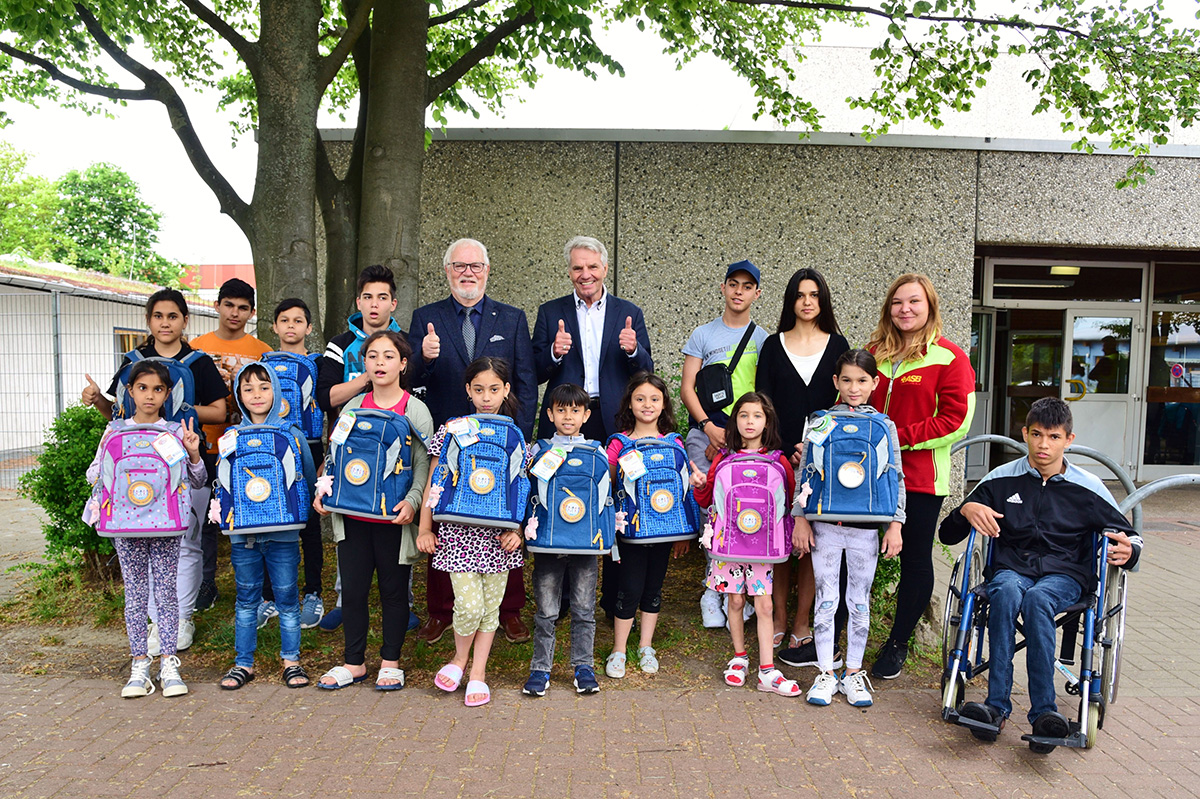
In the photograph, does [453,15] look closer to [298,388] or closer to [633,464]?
[298,388]

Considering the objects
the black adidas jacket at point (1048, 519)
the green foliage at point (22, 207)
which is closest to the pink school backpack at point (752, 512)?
the black adidas jacket at point (1048, 519)

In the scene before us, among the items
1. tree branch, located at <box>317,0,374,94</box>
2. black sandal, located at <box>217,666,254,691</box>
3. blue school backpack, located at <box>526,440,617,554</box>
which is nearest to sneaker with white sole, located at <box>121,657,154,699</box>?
black sandal, located at <box>217,666,254,691</box>

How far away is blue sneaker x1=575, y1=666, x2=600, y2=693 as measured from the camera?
3.86 metres

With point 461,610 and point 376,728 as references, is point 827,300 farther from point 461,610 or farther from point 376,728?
point 376,728

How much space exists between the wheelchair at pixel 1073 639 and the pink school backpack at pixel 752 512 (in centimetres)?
86

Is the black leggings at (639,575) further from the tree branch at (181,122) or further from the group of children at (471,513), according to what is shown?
the tree branch at (181,122)

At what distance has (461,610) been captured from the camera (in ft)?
12.6

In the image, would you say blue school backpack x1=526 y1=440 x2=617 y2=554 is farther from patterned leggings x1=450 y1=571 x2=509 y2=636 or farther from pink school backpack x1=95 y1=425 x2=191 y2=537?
pink school backpack x1=95 y1=425 x2=191 y2=537

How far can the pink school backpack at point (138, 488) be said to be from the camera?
12.5 ft

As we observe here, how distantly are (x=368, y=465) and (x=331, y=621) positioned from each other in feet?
4.72

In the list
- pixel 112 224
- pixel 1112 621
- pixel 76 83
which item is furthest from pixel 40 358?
pixel 112 224

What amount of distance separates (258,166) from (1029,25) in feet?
21.8

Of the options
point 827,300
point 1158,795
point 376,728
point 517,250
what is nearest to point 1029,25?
point 827,300

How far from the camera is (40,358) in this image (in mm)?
12477
